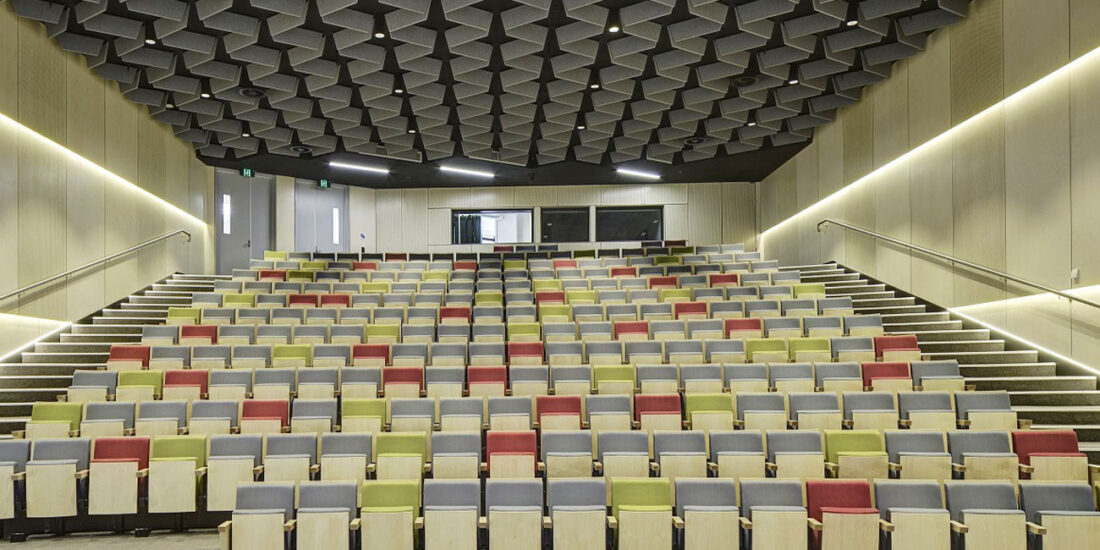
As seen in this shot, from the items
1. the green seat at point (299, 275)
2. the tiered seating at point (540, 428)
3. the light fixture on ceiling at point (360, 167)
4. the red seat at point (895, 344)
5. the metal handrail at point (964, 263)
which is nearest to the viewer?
the tiered seating at point (540, 428)

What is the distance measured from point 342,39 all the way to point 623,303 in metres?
2.69

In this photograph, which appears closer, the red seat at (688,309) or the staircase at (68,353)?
the staircase at (68,353)

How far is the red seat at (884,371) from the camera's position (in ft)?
12.2

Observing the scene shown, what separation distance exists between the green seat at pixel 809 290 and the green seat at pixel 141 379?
14.1 ft

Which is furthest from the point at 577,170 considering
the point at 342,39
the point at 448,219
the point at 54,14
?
the point at 54,14

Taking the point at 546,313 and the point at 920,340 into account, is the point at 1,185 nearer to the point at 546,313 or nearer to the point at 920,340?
the point at 546,313

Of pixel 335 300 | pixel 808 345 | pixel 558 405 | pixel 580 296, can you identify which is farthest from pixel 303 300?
pixel 808 345

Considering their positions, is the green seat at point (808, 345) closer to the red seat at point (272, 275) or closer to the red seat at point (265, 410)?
the red seat at point (265, 410)

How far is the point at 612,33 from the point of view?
4.84m

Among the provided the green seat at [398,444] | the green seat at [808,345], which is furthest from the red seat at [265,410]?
the green seat at [808,345]

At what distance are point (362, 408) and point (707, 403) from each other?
1.65 metres

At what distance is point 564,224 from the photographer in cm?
968

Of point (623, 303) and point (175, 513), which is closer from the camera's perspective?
point (175, 513)

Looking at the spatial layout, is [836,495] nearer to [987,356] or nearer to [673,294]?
[987,356]
